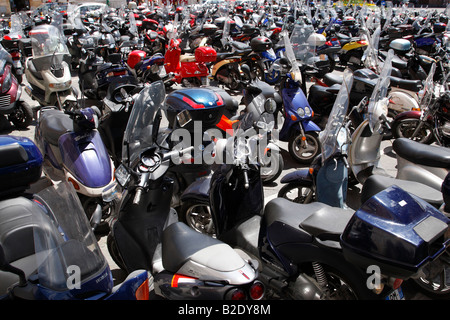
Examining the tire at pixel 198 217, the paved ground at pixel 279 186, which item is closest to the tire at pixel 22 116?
the paved ground at pixel 279 186

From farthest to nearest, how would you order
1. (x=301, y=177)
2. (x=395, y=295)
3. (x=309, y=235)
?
(x=301, y=177)
(x=309, y=235)
(x=395, y=295)

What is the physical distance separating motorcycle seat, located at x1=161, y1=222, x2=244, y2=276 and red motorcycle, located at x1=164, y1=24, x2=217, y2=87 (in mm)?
5734

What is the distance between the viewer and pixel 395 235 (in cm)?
171

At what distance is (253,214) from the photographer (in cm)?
268

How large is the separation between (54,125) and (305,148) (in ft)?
10.1

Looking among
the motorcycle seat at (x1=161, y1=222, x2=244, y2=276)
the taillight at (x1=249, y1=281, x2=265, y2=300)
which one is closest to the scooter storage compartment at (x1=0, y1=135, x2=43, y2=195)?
the motorcycle seat at (x1=161, y1=222, x2=244, y2=276)

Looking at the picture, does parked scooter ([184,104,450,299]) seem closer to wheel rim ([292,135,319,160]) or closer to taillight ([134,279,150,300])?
taillight ([134,279,150,300])

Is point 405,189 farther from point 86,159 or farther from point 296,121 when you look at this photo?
point 86,159

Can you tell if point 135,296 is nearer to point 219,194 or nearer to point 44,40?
point 219,194

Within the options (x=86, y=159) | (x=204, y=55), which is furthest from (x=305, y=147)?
(x=204, y=55)

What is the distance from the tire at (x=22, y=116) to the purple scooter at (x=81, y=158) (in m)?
2.65

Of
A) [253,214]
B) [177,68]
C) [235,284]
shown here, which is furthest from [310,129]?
[177,68]

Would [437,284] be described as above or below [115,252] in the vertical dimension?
below

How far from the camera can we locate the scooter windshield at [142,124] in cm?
252
